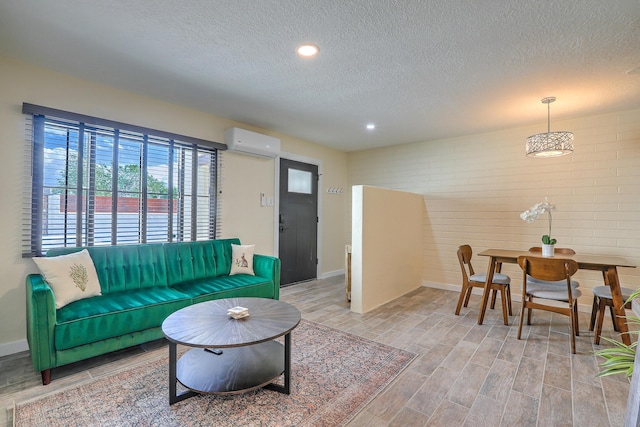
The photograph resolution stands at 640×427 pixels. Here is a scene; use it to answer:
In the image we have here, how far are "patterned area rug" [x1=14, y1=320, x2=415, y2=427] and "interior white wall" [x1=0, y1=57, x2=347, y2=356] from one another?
1.25 metres

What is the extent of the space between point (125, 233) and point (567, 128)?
562cm

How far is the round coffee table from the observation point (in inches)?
70.5

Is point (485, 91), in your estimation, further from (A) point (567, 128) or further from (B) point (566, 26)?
(A) point (567, 128)

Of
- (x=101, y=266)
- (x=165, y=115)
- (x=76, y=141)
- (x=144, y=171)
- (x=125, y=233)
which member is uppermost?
(x=165, y=115)

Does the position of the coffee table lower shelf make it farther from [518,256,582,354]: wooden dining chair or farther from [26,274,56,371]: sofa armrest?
[518,256,582,354]: wooden dining chair

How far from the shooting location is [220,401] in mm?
1919

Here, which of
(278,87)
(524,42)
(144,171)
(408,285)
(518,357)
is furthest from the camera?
(408,285)

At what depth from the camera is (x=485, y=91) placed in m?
3.14

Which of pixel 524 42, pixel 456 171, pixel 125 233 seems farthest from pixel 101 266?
pixel 456 171

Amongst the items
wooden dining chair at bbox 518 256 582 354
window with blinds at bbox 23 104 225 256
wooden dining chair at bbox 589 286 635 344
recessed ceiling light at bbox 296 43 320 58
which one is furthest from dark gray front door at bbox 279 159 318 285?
wooden dining chair at bbox 589 286 635 344

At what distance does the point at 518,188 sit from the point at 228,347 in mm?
4472

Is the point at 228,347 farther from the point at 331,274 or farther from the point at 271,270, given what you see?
the point at 331,274

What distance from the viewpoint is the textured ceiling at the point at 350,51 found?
6.38ft

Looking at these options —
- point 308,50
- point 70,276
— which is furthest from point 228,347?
point 308,50
